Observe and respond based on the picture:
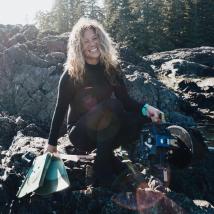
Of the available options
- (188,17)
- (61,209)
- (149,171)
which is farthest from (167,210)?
(188,17)

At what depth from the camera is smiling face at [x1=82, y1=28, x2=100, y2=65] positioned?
6090mm

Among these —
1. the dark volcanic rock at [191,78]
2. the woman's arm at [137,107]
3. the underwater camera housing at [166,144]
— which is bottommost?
the underwater camera housing at [166,144]

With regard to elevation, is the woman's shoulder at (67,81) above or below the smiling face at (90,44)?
below

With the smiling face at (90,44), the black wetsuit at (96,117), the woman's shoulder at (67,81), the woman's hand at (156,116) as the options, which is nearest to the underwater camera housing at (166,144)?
the woman's hand at (156,116)

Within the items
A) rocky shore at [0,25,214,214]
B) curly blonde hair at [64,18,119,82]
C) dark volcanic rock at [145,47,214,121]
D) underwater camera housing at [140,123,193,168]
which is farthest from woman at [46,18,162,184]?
dark volcanic rock at [145,47,214,121]

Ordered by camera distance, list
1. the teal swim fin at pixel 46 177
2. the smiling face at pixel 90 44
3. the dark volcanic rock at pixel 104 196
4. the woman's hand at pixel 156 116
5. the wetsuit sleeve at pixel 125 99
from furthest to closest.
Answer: the wetsuit sleeve at pixel 125 99, the smiling face at pixel 90 44, the woman's hand at pixel 156 116, the teal swim fin at pixel 46 177, the dark volcanic rock at pixel 104 196

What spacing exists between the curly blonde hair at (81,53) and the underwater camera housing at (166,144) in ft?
3.60

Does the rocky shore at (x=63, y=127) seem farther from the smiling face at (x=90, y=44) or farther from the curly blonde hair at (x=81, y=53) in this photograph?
the smiling face at (x=90, y=44)

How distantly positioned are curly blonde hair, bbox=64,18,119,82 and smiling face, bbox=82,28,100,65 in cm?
5

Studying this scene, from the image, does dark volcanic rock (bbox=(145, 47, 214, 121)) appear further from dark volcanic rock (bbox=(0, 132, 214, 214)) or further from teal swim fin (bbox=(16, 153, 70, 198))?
teal swim fin (bbox=(16, 153, 70, 198))

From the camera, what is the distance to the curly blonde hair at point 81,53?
5.93 m

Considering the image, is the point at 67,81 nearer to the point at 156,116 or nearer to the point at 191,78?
the point at 156,116

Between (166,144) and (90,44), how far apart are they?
1.87 meters

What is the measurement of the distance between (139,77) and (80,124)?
8.67 m
